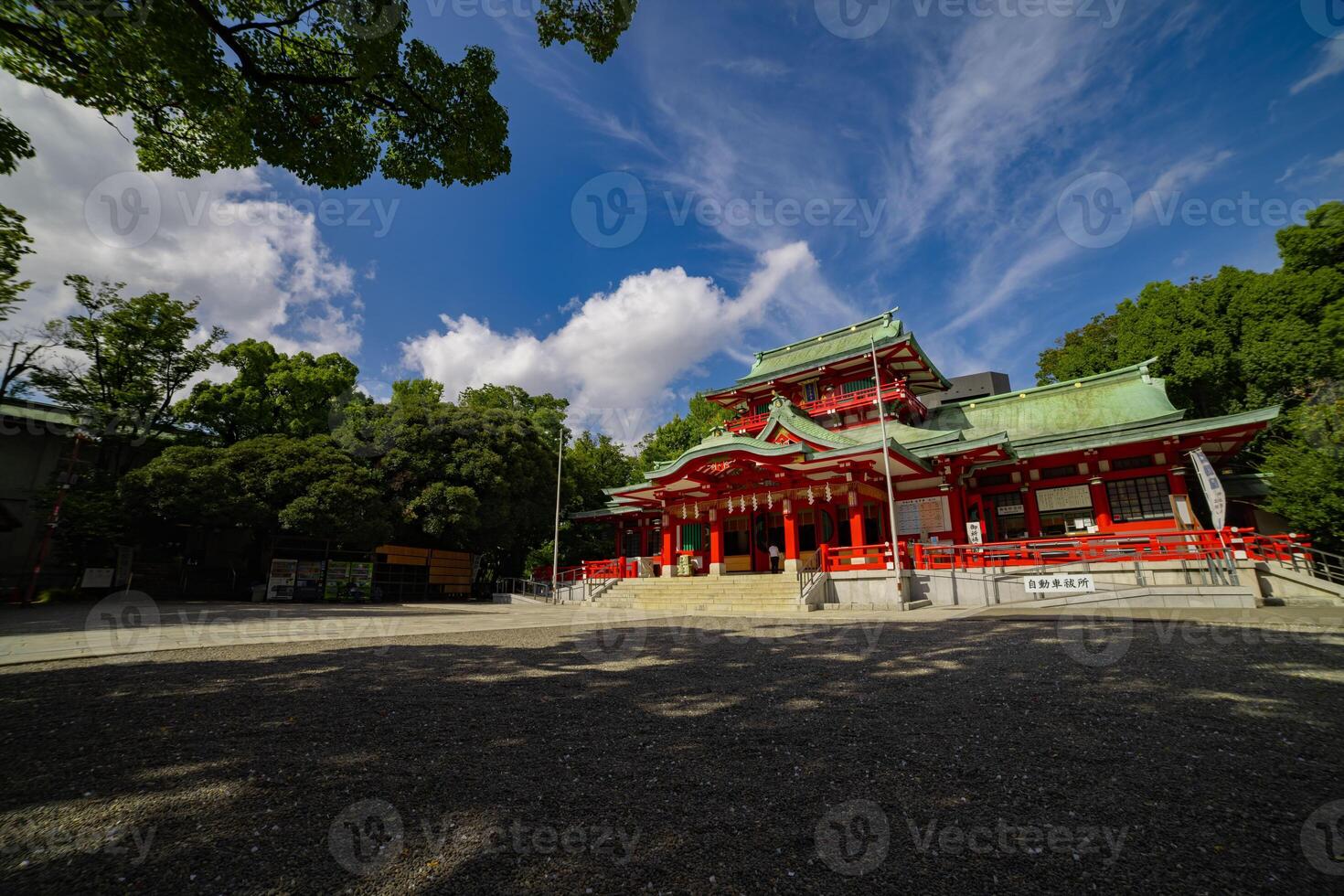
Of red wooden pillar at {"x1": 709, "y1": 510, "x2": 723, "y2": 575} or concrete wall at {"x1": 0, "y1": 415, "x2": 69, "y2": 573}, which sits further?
concrete wall at {"x1": 0, "y1": 415, "x2": 69, "y2": 573}

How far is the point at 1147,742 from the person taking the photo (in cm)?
355

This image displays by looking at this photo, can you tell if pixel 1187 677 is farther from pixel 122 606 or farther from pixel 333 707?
pixel 122 606

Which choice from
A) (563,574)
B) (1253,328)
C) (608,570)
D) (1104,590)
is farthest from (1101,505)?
(563,574)

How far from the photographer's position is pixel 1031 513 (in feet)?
58.2

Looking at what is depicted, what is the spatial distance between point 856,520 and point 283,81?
1604 cm

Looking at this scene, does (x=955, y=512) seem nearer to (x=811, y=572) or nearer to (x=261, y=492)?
(x=811, y=572)

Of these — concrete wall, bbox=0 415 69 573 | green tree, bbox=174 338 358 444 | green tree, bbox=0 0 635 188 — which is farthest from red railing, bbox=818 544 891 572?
concrete wall, bbox=0 415 69 573

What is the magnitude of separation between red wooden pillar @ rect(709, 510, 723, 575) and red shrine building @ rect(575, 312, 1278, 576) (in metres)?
0.05

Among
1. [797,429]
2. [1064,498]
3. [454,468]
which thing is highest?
[797,429]

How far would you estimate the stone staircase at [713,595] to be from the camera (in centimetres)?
1520

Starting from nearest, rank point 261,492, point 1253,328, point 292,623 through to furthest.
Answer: point 292,623 → point 261,492 → point 1253,328

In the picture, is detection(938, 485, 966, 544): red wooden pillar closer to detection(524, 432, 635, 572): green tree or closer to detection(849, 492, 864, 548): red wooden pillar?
detection(849, 492, 864, 548): red wooden pillar

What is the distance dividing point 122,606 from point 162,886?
19.0 meters

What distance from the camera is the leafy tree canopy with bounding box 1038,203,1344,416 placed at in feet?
63.0
